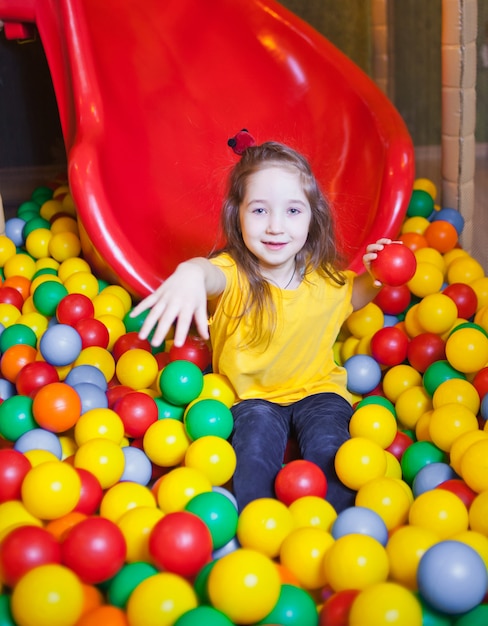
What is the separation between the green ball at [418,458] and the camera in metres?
A: 1.31

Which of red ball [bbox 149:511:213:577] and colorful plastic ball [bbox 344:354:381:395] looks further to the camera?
colorful plastic ball [bbox 344:354:381:395]

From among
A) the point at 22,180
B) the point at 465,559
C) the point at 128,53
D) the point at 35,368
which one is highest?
the point at 128,53

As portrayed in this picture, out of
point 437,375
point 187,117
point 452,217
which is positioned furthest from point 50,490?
point 452,217

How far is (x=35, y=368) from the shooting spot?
1.49 meters

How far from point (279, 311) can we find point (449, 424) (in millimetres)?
355

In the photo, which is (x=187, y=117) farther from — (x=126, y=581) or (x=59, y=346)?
(x=126, y=581)

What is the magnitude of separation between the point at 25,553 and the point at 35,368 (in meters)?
0.55

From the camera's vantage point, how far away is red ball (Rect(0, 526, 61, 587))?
38.8 inches

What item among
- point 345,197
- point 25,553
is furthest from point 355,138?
point 25,553

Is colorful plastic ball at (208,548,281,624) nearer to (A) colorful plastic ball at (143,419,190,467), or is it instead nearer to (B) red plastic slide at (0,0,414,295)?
(A) colorful plastic ball at (143,419,190,467)

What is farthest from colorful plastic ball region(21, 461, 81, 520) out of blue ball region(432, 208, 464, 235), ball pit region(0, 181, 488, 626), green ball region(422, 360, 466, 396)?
blue ball region(432, 208, 464, 235)

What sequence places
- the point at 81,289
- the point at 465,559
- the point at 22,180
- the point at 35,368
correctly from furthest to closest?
the point at 22,180, the point at 81,289, the point at 35,368, the point at 465,559

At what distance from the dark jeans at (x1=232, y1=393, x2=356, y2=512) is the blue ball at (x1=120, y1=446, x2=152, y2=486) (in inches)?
6.1

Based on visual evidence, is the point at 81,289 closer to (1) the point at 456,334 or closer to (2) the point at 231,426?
(2) the point at 231,426
